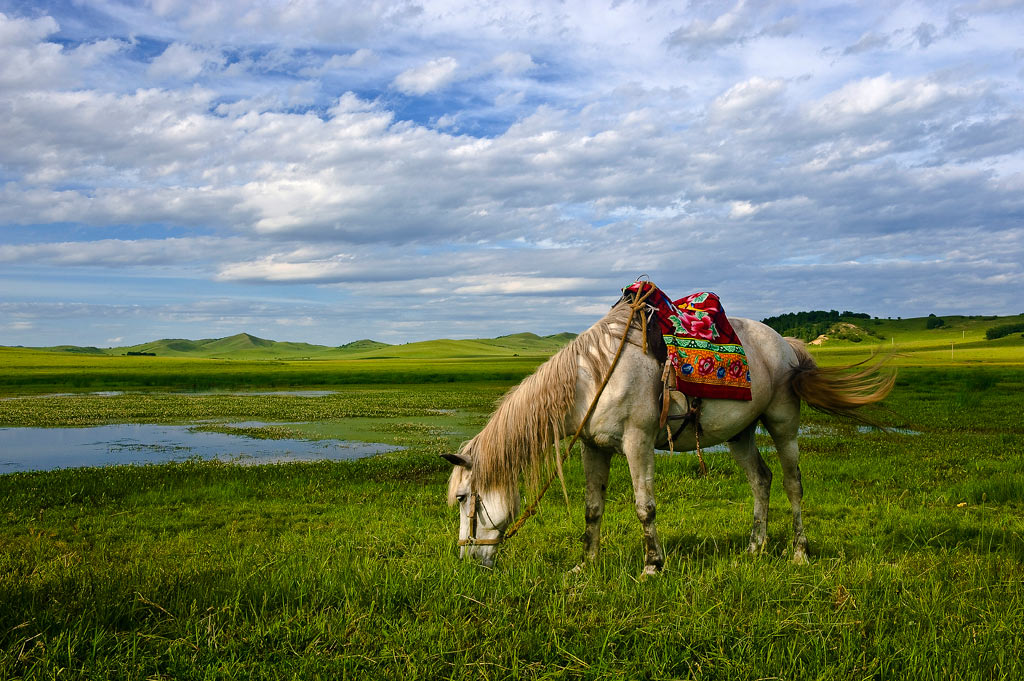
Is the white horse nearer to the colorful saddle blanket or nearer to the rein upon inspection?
the rein

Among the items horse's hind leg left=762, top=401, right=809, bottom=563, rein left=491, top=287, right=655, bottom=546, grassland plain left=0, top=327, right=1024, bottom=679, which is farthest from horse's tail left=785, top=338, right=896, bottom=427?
rein left=491, top=287, right=655, bottom=546

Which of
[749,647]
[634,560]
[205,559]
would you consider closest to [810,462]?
[634,560]

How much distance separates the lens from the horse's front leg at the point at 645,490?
16.2 feet

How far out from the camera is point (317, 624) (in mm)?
3266

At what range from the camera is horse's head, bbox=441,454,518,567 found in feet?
15.9

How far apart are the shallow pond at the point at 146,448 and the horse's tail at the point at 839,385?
10552 mm

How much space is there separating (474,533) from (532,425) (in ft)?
3.19

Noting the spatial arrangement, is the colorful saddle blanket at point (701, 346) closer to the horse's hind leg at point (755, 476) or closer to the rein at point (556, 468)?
the rein at point (556, 468)

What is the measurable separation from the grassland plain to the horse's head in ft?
0.63

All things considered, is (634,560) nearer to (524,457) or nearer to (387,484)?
(524,457)

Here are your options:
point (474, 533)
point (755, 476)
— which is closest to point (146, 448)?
point (474, 533)

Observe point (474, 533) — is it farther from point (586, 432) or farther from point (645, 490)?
point (645, 490)

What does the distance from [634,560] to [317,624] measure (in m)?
3.13

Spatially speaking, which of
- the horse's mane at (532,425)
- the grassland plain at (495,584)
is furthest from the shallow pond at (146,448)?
the horse's mane at (532,425)
